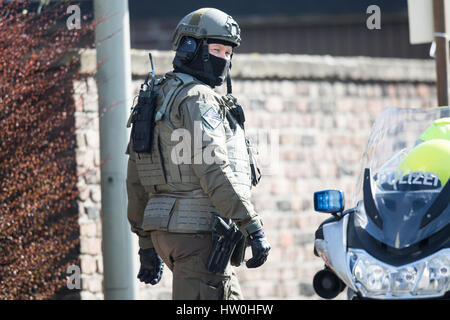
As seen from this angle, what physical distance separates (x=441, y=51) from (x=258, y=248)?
150 inches

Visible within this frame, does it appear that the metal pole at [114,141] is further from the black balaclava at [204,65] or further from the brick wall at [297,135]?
the brick wall at [297,135]

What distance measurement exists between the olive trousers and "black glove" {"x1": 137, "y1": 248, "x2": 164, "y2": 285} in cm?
45

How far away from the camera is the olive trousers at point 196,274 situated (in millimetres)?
5254

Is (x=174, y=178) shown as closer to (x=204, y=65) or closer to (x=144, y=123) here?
(x=144, y=123)

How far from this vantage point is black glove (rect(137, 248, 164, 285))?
5789mm

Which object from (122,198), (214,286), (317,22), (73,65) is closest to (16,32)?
(73,65)

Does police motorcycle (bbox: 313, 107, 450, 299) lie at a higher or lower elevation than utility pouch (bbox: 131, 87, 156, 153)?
lower

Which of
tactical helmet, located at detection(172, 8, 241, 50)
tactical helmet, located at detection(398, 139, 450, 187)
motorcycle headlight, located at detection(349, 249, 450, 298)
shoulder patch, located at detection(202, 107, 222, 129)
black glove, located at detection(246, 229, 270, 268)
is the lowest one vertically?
motorcycle headlight, located at detection(349, 249, 450, 298)

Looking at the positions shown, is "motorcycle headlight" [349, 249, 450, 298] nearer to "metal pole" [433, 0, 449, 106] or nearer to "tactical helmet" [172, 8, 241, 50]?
"tactical helmet" [172, 8, 241, 50]

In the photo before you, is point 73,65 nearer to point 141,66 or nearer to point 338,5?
point 141,66

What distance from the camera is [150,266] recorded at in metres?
5.81

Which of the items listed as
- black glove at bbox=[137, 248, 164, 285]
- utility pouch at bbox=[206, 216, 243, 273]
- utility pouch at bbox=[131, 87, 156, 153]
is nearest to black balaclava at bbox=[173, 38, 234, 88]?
utility pouch at bbox=[131, 87, 156, 153]

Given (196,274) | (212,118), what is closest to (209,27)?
(212,118)

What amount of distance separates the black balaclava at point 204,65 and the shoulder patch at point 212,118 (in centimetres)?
36
